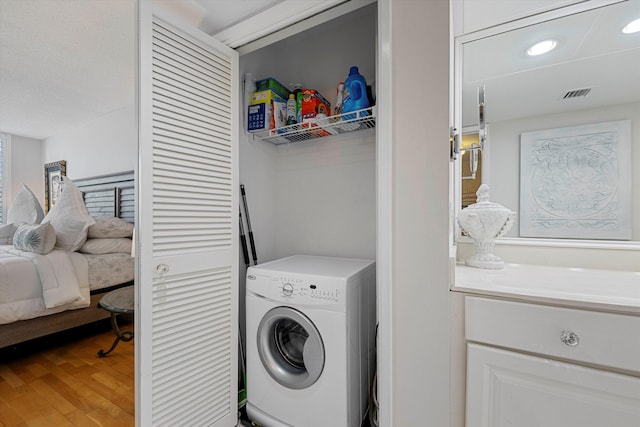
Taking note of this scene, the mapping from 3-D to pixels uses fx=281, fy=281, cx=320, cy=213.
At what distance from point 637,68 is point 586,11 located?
32 cm

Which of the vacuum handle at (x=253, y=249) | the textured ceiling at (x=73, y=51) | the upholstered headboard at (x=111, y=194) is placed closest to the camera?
the textured ceiling at (x=73, y=51)

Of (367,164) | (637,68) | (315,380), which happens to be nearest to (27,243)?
(315,380)

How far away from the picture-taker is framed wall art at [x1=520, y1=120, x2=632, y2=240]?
120 centimetres

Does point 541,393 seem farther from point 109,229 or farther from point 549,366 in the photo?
point 109,229

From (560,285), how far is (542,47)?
109cm

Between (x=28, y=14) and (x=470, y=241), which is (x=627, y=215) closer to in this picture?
(x=470, y=241)

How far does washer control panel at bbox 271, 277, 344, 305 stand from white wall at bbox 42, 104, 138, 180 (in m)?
2.91

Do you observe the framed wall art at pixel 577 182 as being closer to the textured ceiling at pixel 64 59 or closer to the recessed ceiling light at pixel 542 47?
the recessed ceiling light at pixel 542 47

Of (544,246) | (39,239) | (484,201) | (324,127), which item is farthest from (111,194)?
(544,246)

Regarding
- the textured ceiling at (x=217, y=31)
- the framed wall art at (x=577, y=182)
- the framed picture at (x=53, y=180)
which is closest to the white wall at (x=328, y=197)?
the textured ceiling at (x=217, y=31)

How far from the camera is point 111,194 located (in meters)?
3.62

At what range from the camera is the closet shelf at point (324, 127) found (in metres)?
1.51

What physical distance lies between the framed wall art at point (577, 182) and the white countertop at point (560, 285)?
0.20 m

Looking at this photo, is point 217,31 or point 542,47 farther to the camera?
point 217,31
